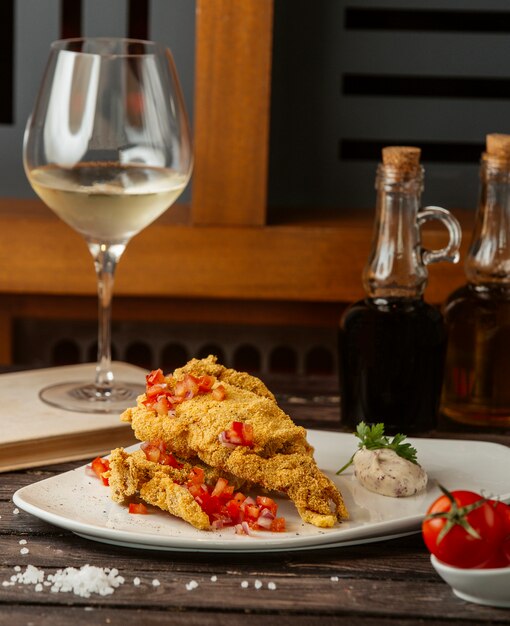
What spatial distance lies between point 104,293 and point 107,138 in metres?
0.23

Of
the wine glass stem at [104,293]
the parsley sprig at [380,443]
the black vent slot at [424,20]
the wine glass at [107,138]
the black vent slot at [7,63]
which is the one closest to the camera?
the parsley sprig at [380,443]

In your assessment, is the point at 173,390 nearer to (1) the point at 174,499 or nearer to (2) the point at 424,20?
(1) the point at 174,499

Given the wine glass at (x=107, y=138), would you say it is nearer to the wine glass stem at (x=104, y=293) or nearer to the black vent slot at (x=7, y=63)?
the wine glass stem at (x=104, y=293)

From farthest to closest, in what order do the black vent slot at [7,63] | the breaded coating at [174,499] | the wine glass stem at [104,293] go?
the black vent slot at [7,63]
the wine glass stem at [104,293]
the breaded coating at [174,499]

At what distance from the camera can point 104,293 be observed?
1.47 meters

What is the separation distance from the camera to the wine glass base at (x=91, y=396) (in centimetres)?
142

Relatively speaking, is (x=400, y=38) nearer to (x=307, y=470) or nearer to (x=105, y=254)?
(x=105, y=254)

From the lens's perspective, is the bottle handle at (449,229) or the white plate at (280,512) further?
the bottle handle at (449,229)

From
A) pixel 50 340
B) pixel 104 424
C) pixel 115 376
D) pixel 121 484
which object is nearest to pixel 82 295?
pixel 50 340

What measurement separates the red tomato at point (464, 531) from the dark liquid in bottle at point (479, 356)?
561 mm

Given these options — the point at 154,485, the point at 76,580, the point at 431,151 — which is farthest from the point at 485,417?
the point at 431,151

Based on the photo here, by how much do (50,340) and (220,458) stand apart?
1609mm

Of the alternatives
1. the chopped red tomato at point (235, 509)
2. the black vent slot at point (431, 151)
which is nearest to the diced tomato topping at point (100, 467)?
the chopped red tomato at point (235, 509)

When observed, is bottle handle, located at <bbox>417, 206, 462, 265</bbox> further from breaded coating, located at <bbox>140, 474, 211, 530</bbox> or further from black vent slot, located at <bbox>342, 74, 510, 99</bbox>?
black vent slot, located at <bbox>342, 74, 510, 99</bbox>
